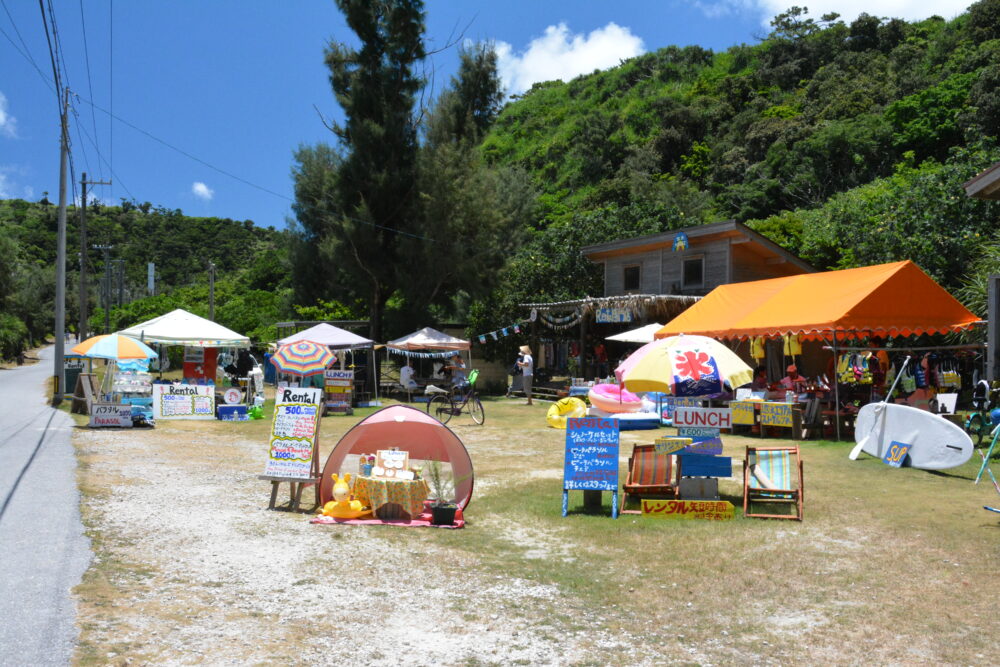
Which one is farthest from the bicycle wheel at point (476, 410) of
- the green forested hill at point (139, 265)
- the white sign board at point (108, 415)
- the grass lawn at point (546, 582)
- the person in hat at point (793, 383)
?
the green forested hill at point (139, 265)

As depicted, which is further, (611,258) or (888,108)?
(888,108)

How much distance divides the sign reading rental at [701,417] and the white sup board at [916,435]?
3.22 meters

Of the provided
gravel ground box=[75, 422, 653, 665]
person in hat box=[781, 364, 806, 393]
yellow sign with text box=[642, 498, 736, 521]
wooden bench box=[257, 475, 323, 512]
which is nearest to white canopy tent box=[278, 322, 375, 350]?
person in hat box=[781, 364, 806, 393]

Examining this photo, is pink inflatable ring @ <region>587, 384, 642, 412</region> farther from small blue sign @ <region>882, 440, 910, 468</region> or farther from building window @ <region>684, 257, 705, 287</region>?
building window @ <region>684, 257, 705, 287</region>

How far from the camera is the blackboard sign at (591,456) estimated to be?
859cm

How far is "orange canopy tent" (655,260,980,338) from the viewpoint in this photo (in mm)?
15328

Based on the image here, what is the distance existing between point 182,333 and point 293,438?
1258 cm

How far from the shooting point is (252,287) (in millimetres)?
65062

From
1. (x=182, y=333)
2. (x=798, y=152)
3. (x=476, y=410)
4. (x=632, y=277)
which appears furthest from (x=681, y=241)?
(x=798, y=152)

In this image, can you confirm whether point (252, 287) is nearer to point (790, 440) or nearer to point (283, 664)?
point (790, 440)

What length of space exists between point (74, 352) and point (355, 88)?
15.5m

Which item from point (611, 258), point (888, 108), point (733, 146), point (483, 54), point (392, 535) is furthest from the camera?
point (733, 146)

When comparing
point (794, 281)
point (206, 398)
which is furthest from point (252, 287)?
point (794, 281)

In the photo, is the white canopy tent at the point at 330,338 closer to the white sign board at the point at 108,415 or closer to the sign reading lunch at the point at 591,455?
the white sign board at the point at 108,415
